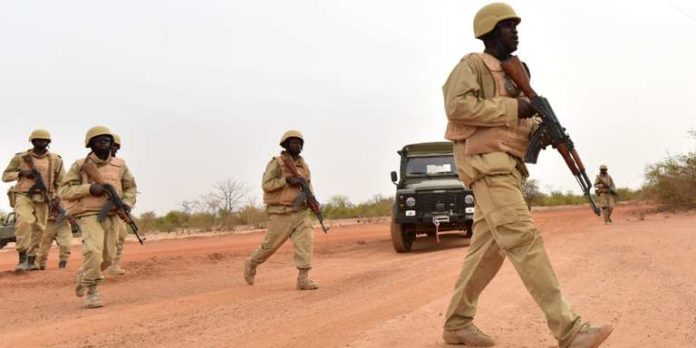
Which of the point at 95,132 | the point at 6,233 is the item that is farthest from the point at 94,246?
the point at 6,233

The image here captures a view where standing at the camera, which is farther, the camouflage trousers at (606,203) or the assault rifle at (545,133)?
the camouflage trousers at (606,203)

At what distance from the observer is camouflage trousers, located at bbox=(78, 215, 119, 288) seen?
22.1ft

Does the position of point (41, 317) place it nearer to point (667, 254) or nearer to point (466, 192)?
point (667, 254)

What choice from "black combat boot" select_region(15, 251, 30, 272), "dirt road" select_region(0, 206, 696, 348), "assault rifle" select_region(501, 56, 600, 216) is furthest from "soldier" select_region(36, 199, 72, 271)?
"assault rifle" select_region(501, 56, 600, 216)

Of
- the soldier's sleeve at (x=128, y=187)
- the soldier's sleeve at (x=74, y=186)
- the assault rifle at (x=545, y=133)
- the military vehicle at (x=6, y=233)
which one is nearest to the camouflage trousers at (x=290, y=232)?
the soldier's sleeve at (x=128, y=187)

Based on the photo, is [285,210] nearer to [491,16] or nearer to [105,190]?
[105,190]

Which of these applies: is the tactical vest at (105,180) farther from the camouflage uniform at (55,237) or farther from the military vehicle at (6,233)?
the military vehicle at (6,233)

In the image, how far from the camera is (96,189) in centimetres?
680

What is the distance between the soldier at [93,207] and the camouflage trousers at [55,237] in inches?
162

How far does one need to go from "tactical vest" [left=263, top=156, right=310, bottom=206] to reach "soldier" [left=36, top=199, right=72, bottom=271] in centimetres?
440

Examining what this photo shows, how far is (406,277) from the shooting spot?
766cm

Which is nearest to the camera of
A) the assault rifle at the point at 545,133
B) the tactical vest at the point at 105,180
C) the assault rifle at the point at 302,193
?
the assault rifle at the point at 545,133

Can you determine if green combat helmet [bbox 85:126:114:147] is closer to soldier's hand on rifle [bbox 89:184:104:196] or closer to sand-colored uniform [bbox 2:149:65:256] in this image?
soldier's hand on rifle [bbox 89:184:104:196]

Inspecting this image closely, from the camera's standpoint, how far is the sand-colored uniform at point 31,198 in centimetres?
1039
